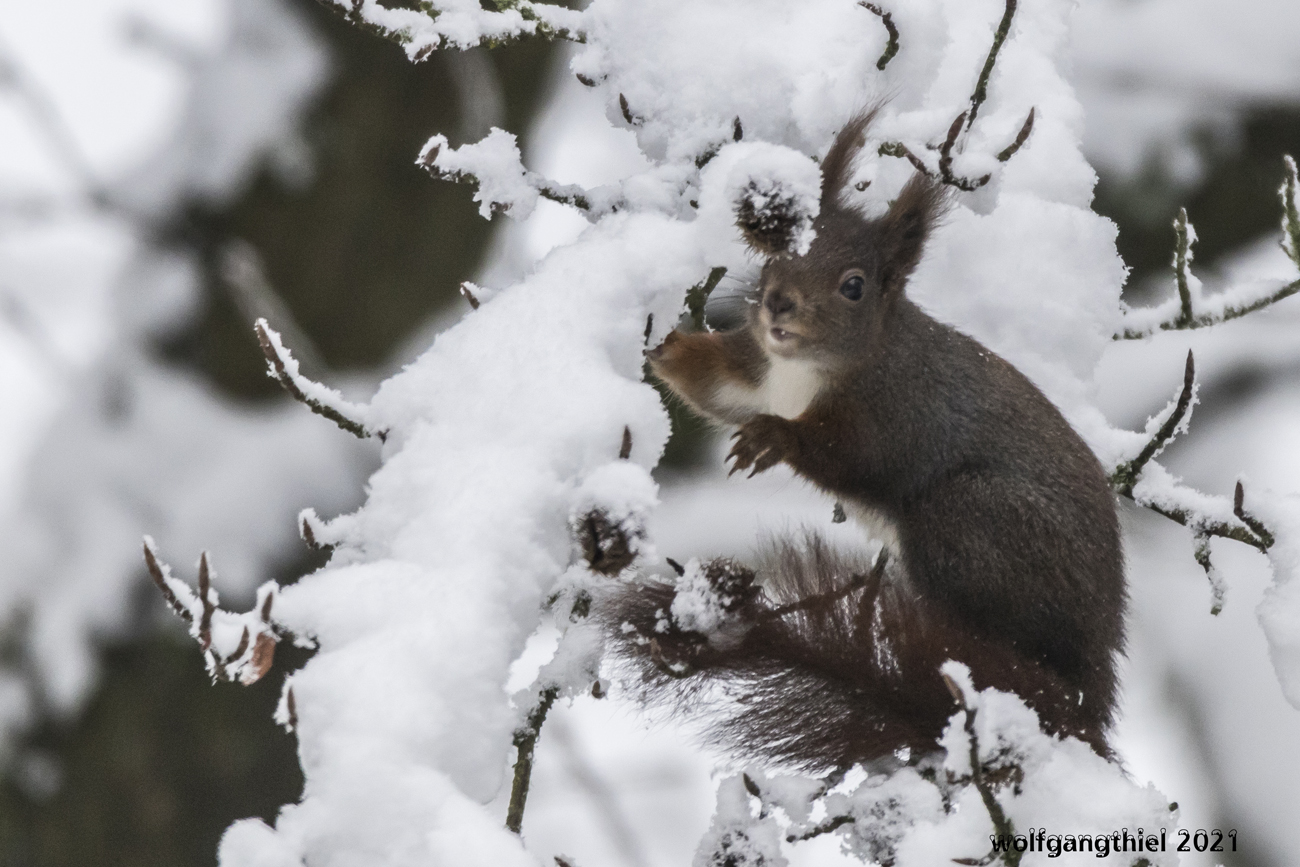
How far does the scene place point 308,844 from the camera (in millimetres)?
988

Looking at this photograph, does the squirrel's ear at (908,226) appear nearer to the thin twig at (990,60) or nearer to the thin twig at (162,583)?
the thin twig at (990,60)

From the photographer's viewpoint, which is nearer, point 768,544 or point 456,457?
point 456,457

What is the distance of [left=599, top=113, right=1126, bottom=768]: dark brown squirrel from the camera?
1.57 meters

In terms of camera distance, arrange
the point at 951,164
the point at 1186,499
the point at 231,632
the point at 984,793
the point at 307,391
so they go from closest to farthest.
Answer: the point at 231,632, the point at 984,793, the point at 307,391, the point at 951,164, the point at 1186,499

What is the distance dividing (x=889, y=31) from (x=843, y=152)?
0.50 feet

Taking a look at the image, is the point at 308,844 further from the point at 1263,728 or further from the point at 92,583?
the point at 1263,728

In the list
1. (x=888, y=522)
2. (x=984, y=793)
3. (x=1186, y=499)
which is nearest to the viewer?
(x=984, y=793)

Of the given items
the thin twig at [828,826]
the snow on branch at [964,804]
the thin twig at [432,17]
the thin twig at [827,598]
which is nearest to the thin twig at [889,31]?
the thin twig at [432,17]

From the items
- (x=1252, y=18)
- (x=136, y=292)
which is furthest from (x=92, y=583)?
(x=1252, y=18)

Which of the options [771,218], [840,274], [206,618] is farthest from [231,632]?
[840,274]

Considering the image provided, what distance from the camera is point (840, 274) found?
1944 millimetres

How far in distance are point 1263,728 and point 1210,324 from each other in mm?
4338

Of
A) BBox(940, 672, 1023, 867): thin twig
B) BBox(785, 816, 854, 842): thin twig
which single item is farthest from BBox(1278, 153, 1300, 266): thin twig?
BBox(785, 816, 854, 842): thin twig

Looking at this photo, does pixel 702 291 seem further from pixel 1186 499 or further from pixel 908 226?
pixel 1186 499
